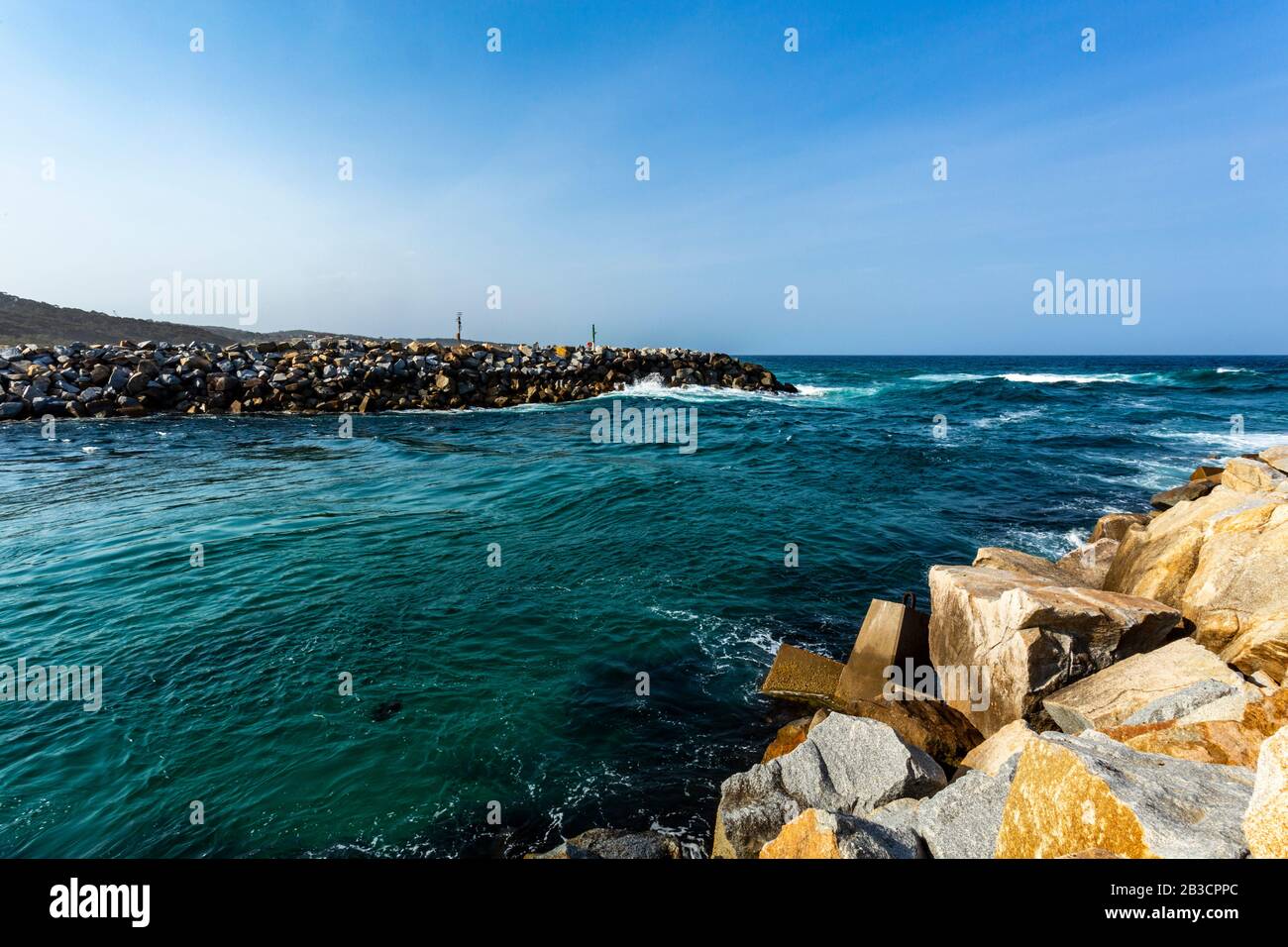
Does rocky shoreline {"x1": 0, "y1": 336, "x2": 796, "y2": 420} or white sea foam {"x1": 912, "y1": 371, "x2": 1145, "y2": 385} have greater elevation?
white sea foam {"x1": 912, "y1": 371, "x2": 1145, "y2": 385}

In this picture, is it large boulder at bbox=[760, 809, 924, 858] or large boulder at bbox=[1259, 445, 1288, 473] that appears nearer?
large boulder at bbox=[760, 809, 924, 858]

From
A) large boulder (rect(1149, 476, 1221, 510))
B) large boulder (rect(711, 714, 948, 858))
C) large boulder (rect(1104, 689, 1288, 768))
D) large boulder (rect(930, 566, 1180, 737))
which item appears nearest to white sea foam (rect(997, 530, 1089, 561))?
large boulder (rect(1149, 476, 1221, 510))

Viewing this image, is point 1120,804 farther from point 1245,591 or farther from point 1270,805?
point 1245,591

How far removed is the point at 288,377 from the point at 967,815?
136 feet

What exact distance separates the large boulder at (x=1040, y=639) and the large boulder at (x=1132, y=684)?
0.19 meters

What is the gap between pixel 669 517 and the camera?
53.6 ft

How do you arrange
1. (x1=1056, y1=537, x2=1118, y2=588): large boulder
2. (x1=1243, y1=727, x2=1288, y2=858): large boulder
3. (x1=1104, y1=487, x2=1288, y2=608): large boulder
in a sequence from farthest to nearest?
(x1=1056, y1=537, x2=1118, y2=588): large boulder
(x1=1104, y1=487, x2=1288, y2=608): large boulder
(x1=1243, y1=727, x2=1288, y2=858): large boulder

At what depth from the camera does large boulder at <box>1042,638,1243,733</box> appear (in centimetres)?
574

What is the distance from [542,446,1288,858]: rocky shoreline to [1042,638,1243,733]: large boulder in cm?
2

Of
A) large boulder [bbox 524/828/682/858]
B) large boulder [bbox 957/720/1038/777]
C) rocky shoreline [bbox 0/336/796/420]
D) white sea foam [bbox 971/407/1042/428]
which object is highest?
rocky shoreline [bbox 0/336/796/420]

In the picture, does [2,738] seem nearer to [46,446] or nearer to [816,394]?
[46,446]

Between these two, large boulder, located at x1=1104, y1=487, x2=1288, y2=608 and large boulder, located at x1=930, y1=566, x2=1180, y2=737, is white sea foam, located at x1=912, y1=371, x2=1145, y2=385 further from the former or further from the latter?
large boulder, located at x1=930, y1=566, x2=1180, y2=737
